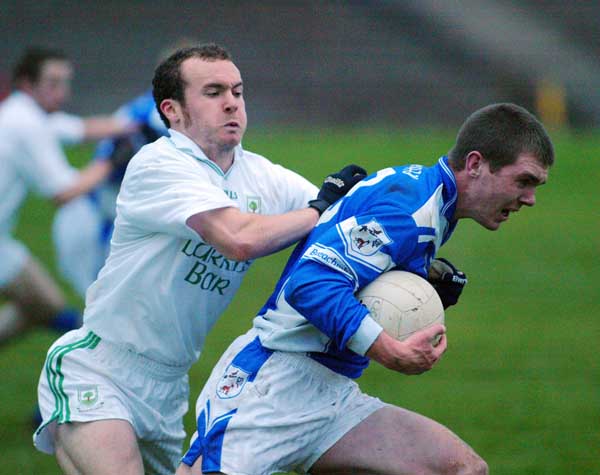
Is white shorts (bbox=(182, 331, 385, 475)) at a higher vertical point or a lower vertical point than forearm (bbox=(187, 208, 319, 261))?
lower

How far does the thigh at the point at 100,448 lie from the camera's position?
15.4 ft

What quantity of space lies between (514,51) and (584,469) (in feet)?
84.1

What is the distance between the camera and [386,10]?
33.1 meters

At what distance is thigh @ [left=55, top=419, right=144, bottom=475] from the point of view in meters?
4.70

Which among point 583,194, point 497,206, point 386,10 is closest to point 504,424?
point 497,206

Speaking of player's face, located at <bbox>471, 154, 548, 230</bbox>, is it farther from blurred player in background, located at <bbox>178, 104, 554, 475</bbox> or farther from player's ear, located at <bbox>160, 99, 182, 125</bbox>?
player's ear, located at <bbox>160, 99, 182, 125</bbox>

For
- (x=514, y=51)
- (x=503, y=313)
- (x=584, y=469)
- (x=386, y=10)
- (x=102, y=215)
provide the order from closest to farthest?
(x=584, y=469), (x=102, y=215), (x=503, y=313), (x=514, y=51), (x=386, y=10)

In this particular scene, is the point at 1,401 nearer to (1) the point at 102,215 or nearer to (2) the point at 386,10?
(1) the point at 102,215

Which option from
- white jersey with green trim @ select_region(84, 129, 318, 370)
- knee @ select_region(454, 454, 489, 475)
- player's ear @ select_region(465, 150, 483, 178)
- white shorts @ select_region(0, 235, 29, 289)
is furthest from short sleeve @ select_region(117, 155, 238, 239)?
white shorts @ select_region(0, 235, 29, 289)

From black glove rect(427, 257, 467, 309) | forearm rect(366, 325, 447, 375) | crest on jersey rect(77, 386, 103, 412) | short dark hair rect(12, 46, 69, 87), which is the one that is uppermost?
black glove rect(427, 257, 467, 309)

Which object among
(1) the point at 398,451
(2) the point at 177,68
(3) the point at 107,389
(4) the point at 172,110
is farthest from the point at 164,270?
(1) the point at 398,451

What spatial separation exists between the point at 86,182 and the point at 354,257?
459 cm

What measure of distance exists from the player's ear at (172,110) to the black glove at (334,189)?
0.72 m

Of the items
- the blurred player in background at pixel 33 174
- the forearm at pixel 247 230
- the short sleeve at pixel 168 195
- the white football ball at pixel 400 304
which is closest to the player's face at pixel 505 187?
the white football ball at pixel 400 304
